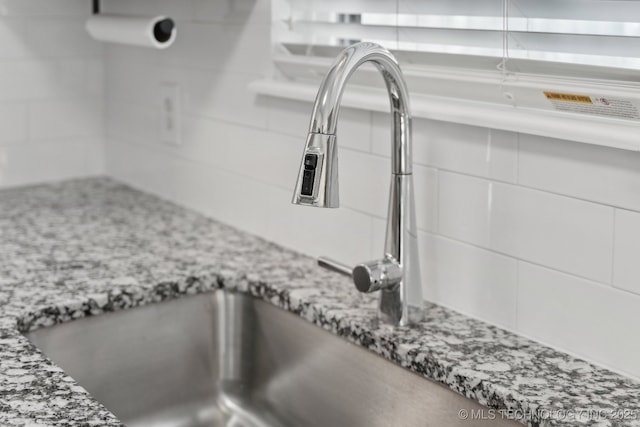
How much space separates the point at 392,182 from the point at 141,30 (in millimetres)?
674

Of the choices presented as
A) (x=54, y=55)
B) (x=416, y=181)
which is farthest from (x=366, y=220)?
(x=54, y=55)

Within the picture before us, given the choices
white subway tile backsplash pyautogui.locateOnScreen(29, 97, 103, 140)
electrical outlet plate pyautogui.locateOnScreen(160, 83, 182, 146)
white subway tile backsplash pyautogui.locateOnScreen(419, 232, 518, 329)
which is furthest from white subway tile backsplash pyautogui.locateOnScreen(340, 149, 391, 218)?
white subway tile backsplash pyautogui.locateOnScreen(29, 97, 103, 140)

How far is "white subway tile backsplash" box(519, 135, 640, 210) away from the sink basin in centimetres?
31

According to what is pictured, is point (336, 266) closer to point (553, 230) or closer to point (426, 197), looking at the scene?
point (426, 197)

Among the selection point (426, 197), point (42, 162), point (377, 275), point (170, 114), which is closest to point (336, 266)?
point (377, 275)

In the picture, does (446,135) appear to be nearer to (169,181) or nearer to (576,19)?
(576,19)

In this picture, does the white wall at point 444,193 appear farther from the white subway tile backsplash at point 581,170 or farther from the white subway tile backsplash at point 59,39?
the white subway tile backsplash at point 59,39

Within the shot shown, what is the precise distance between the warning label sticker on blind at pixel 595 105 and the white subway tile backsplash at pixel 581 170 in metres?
0.04

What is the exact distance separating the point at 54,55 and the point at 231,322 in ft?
3.00

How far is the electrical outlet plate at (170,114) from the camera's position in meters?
1.78

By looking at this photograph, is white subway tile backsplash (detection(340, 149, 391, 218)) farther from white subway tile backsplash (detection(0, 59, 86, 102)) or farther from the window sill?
white subway tile backsplash (detection(0, 59, 86, 102))

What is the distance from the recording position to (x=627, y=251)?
974 mm

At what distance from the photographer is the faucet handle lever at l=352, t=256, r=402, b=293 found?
1093 millimetres

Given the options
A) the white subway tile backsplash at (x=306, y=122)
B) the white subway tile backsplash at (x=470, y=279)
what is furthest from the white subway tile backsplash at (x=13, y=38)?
the white subway tile backsplash at (x=470, y=279)
